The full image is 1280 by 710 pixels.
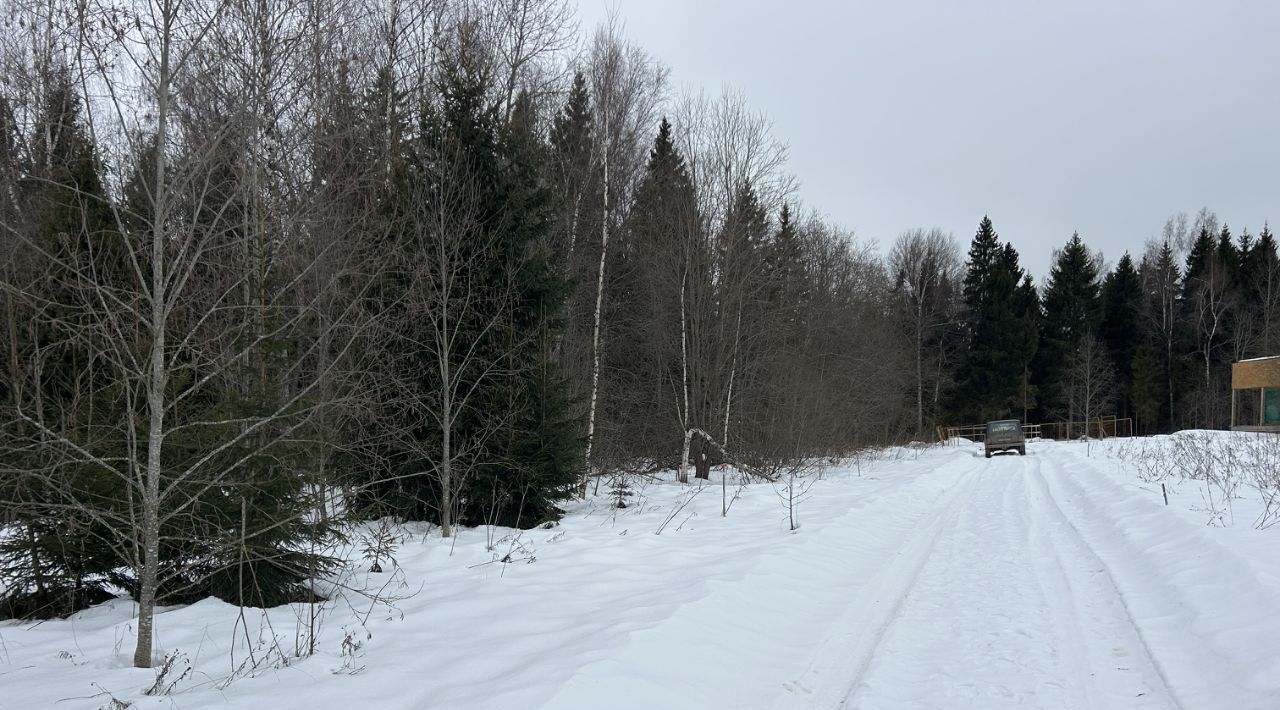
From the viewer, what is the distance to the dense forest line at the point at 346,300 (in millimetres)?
5707

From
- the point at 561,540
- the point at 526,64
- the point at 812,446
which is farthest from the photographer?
the point at 812,446

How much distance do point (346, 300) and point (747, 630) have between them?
868cm

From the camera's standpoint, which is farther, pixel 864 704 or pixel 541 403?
pixel 541 403

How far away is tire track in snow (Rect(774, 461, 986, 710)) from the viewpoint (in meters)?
4.58

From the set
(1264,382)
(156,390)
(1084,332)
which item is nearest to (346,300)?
(156,390)

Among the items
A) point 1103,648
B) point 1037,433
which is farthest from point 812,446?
point 1037,433

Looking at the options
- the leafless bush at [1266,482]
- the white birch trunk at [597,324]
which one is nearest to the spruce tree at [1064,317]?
the leafless bush at [1266,482]

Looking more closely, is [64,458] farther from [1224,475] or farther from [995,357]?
[995,357]

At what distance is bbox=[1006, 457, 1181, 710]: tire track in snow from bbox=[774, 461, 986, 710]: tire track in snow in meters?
1.28

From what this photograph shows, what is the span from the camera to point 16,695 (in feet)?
14.3

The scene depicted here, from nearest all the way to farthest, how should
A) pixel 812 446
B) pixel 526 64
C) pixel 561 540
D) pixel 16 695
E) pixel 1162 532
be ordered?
pixel 16 695
pixel 1162 532
pixel 561 540
pixel 526 64
pixel 812 446

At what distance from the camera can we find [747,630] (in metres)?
5.84

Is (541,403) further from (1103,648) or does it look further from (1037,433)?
(1037,433)

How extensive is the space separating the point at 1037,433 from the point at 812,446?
37.1 m
